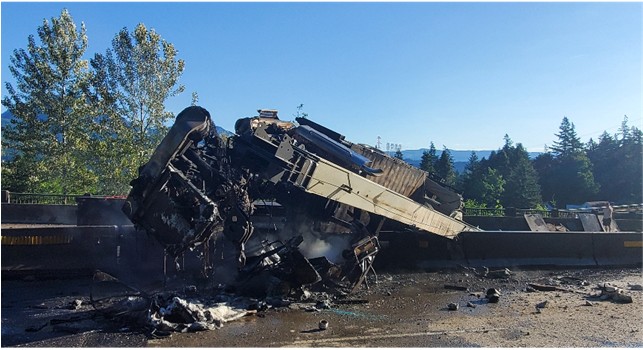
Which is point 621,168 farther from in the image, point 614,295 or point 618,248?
point 614,295

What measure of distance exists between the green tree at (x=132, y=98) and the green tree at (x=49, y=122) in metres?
0.90

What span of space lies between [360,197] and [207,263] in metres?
2.99

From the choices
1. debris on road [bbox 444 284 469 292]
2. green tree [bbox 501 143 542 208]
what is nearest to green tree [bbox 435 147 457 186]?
green tree [bbox 501 143 542 208]

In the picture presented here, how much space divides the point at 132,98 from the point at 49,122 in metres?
3.97

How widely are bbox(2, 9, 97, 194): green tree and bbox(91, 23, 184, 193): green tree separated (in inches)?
35.5

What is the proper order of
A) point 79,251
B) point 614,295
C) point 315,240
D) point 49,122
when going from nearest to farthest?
point 614,295 < point 79,251 < point 315,240 < point 49,122

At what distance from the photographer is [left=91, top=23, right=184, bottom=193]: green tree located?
78.4 ft

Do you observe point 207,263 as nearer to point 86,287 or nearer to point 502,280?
point 86,287

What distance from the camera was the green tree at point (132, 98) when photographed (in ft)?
78.4

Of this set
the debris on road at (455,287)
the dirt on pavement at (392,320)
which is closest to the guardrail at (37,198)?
the dirt on pavement at (392,320)

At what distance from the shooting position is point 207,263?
24.3 ft

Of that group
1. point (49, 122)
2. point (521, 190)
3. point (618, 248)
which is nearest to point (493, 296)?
point (618, 248)

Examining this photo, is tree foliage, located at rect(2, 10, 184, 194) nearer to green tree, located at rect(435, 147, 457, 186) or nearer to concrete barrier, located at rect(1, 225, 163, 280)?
concrete barrier, located at rect(1, 225, 163, 280)

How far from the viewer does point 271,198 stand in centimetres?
912
